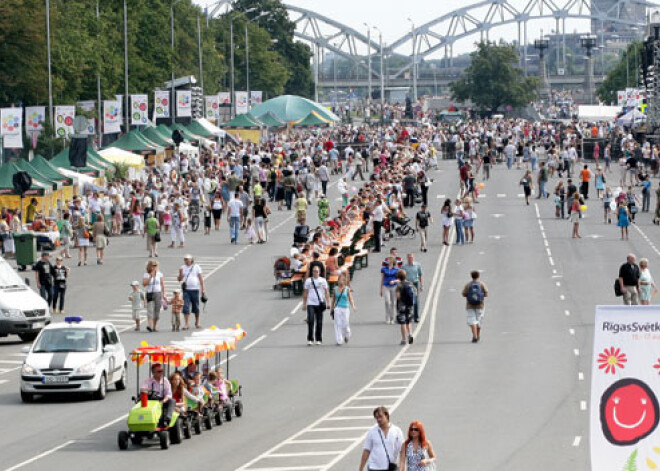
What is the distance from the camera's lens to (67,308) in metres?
41.3

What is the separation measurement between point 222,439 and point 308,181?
44471 millimetres

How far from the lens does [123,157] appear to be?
69438 mm

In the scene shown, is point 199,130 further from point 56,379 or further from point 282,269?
point 56,379

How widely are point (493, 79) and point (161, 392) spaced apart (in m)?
154

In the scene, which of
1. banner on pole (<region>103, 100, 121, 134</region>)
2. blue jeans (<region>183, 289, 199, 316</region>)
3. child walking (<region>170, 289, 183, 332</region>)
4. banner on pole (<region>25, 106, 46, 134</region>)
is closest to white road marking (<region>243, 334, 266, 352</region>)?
blue jeans (<region>183, 289, 199, 316</region>)

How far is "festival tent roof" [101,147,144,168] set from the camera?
68438 mm

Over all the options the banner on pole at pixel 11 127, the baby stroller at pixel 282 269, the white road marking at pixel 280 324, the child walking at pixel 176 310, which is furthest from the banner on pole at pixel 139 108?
the child walking at pixel 176 310

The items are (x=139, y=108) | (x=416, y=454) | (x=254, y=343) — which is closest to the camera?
(x=416, y=454)

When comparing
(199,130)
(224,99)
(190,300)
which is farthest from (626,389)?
(224,99)

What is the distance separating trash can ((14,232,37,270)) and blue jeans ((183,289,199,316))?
12324mm

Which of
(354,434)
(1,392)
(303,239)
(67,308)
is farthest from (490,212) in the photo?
(354,434)

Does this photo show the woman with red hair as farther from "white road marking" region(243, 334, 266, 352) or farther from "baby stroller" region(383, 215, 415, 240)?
"baby stroller" region(383, 215, 415, 240)

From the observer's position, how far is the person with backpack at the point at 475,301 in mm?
34062

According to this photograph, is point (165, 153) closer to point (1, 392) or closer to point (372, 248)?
point (372, 248)
